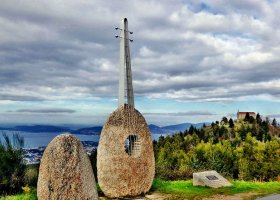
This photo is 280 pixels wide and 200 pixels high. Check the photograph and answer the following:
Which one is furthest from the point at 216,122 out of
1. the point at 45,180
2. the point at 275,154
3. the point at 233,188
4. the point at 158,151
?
the point at 45,180

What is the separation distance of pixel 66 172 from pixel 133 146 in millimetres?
6622

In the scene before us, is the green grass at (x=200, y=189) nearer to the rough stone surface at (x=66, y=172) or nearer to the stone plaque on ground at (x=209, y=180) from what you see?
the stone plaque on ground at (x=209, y=180)

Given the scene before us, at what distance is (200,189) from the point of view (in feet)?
56.8

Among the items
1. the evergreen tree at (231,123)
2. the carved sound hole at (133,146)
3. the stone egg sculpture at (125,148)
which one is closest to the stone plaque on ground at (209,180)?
the stone egg sculpture at (125,148)

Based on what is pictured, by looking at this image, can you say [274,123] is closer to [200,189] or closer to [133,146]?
[200,189]

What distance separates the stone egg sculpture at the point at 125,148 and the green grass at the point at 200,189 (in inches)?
49.8

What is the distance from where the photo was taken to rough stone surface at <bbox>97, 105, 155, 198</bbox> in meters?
15.0

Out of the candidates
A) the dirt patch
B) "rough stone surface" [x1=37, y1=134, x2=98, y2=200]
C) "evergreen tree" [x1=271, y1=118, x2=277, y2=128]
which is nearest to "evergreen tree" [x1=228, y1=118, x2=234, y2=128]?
"evergreen tree" [x1=271, y1=118, x2=277, y2=128]

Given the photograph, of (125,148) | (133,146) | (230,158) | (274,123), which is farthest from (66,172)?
(274,123)

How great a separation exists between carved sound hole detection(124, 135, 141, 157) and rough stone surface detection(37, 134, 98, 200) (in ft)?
20.0

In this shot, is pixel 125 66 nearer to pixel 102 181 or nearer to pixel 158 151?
pixel 102 181

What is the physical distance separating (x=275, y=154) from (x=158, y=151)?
25.1 m

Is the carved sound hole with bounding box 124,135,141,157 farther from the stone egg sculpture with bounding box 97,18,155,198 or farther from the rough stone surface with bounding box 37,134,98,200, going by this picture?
the rough stone surface with bounding box 37,134,98,200

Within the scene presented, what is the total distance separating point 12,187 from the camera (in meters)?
16.4
